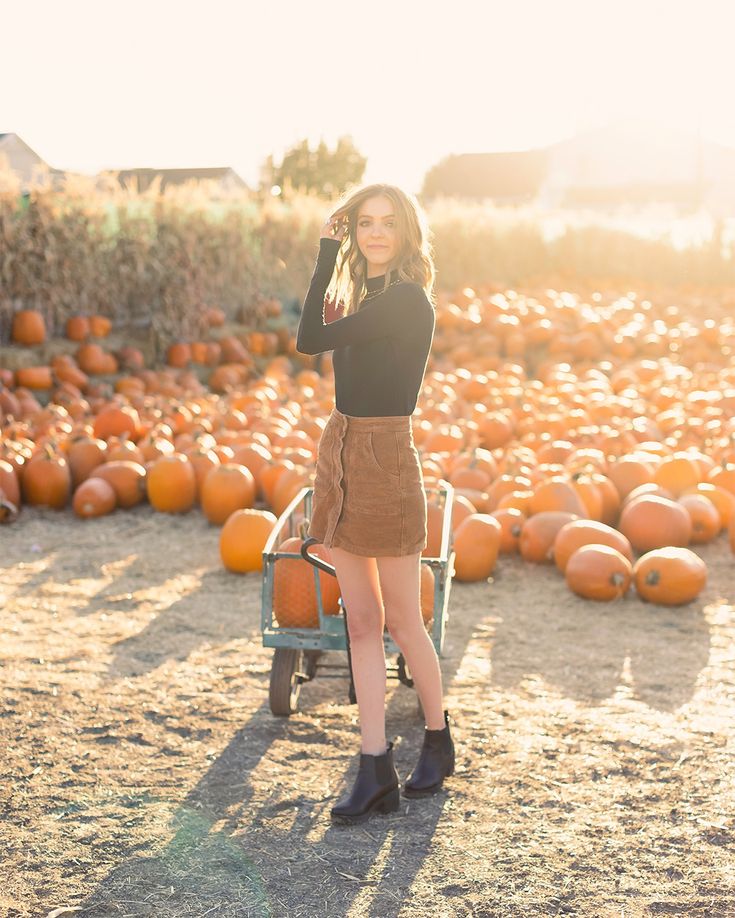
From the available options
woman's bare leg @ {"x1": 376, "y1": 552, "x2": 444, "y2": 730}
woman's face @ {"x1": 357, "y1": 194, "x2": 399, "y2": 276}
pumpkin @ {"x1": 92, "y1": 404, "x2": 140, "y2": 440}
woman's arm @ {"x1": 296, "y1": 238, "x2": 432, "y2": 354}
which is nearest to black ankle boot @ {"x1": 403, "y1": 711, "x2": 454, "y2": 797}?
woman's bare leg @ {"x1": 376, "y1": 552, "x2": 444, "y2": 730}

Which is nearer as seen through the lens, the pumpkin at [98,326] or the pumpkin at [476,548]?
the pumpkin at [476,548]

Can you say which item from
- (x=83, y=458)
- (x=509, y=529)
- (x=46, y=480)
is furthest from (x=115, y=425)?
(x=509, y=529)

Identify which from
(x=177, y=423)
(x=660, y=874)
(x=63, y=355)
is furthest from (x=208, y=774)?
(x=63, y=355)

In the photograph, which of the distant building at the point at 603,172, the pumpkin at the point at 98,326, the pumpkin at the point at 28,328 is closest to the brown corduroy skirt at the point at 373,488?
the pumpkin at the point at 28,328

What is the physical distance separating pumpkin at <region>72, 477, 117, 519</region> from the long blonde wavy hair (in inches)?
159

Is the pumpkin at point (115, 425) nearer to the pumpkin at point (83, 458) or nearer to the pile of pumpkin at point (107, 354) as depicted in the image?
the pumpkin at point (83, 458)

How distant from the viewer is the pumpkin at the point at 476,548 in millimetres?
5441

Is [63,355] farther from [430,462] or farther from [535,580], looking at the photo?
[535,580]

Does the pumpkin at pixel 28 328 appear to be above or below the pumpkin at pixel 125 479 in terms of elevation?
above

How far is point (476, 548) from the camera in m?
5.45

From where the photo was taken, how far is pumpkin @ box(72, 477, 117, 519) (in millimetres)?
6730

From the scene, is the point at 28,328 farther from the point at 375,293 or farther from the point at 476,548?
the point at 375,293

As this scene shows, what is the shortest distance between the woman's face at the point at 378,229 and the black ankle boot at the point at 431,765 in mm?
1505

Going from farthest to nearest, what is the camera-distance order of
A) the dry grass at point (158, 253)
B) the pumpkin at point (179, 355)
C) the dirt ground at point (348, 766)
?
the pumpkin at point (179, 355) → the dry grass at point (158, 253) → the dirt ground at point (348, 766)
